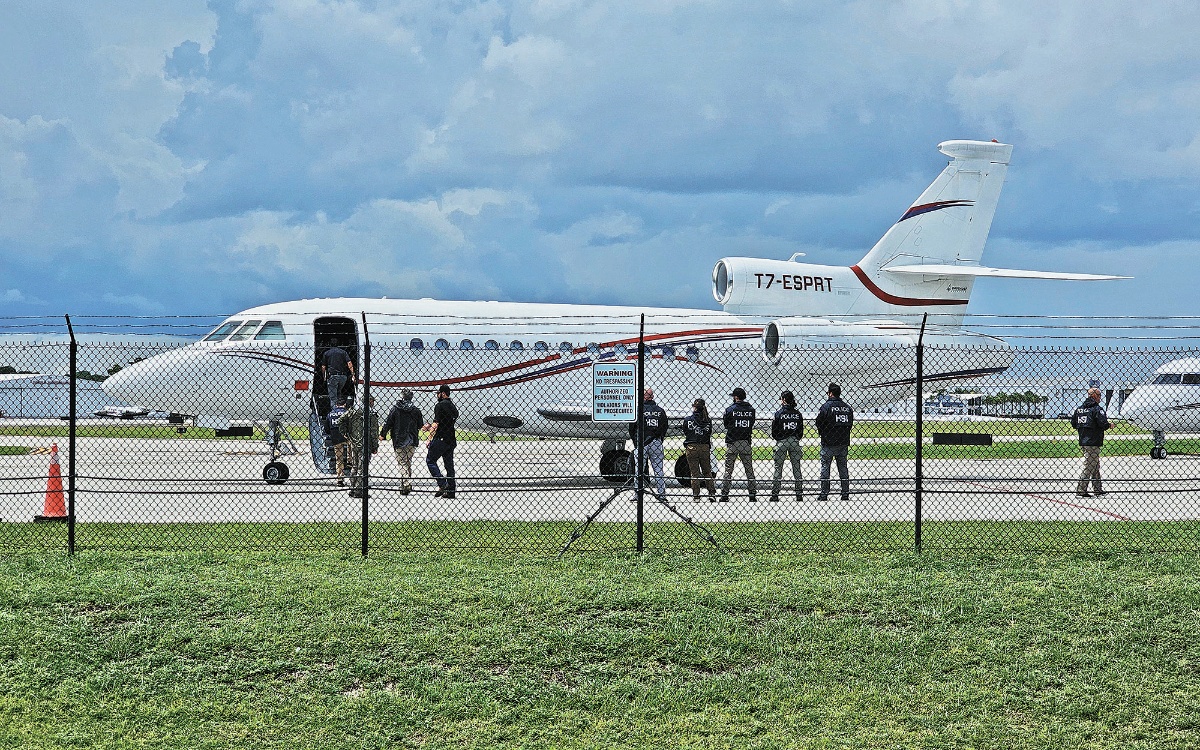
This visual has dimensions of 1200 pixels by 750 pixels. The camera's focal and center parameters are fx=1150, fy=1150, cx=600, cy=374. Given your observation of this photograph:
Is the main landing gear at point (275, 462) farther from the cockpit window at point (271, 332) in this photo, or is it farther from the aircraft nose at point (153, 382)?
the aircraft nose at point (153, 382)

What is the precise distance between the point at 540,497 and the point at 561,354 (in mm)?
5310

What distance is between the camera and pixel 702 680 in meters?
7.92

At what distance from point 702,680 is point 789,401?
10454mm

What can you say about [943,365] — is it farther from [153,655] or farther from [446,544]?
[153,655]

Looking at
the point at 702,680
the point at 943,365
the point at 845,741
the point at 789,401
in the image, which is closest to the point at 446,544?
the point at 702,680

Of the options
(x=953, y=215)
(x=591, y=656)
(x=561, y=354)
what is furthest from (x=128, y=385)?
(x=953, y=215)

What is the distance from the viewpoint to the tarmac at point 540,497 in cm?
1454

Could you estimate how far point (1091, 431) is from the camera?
17.5 meters

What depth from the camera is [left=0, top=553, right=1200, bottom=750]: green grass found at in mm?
7199

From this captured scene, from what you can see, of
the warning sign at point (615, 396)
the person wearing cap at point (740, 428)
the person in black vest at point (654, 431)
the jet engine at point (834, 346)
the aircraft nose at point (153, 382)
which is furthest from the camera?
the jet engine at point (834, 346)

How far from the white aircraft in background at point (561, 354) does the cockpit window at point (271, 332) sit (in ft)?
0.08

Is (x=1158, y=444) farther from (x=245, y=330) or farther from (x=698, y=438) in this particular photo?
(x=245, y=330)

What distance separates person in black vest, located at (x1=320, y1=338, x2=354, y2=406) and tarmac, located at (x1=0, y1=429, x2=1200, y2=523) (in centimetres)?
157

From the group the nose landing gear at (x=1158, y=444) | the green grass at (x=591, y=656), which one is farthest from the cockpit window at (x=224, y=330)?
the nose landing gear at (x=1158, y=444)
